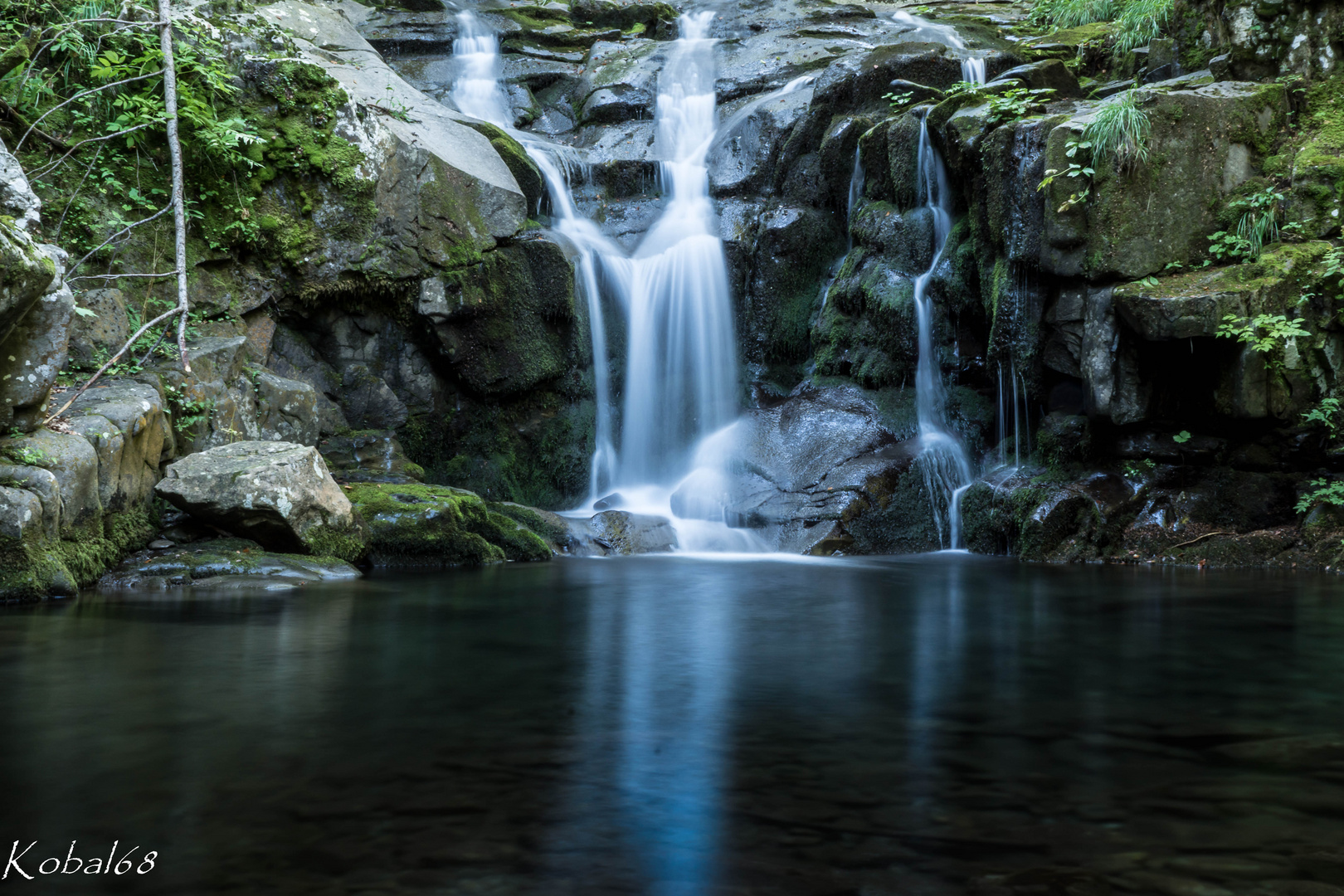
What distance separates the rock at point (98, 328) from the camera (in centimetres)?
781

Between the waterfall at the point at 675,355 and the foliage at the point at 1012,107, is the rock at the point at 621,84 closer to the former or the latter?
the waterfall at the point at 675,355

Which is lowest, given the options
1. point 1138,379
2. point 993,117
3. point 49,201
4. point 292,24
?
point 1138,379

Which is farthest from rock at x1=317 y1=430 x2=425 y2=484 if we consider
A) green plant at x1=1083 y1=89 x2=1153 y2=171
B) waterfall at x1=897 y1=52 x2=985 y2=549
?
green plant at x1=1083 y1=89 x2=1153 y2=171

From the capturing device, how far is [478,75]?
16234 millimetres

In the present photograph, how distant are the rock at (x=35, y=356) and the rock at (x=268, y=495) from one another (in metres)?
1.17

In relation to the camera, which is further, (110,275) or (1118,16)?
(1118,16)

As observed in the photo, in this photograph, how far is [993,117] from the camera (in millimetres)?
9734

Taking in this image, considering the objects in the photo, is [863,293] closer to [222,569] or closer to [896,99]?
[896,99]

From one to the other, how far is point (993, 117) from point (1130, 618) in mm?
6307

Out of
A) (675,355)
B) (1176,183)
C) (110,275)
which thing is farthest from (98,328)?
(1176,183)

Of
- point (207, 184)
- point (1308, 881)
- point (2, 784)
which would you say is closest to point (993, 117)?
point (207, 184)

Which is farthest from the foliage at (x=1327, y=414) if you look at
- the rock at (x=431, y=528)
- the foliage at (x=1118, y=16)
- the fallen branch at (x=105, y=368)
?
the fallen branch at (x=105, y=368)

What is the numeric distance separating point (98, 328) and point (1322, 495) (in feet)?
35.8

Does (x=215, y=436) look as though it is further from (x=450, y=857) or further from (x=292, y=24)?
(x=292, y=24)
